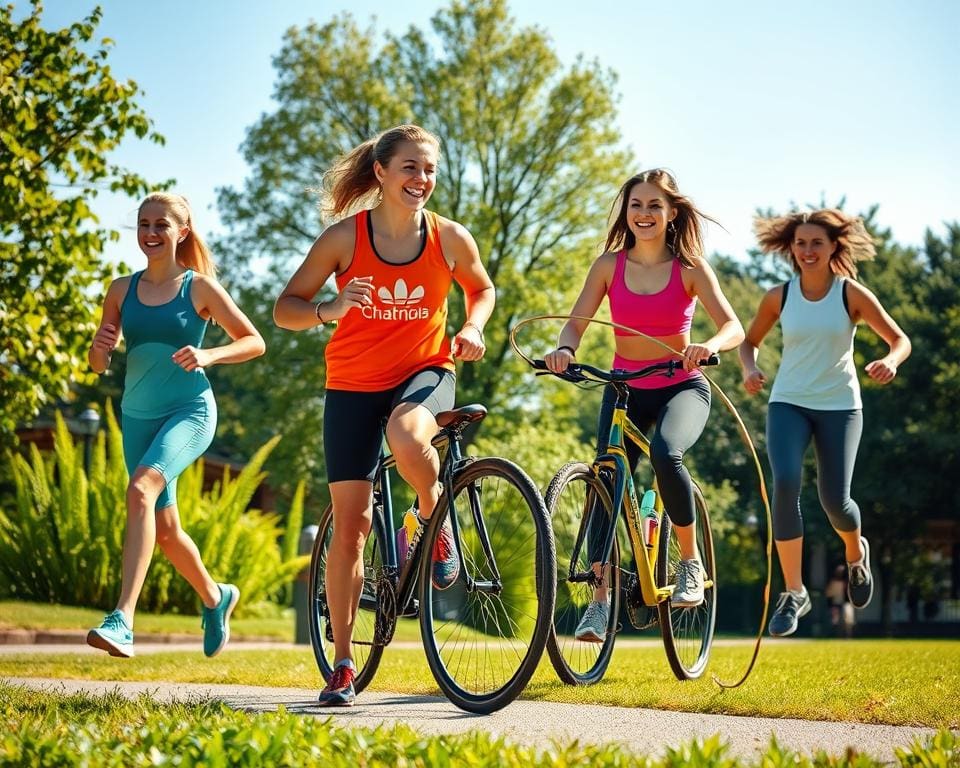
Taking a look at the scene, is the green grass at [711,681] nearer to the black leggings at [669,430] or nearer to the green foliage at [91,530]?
the black leggings at [669,430]

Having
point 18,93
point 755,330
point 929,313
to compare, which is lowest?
point 755,330

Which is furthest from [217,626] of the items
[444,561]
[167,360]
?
[444,561]

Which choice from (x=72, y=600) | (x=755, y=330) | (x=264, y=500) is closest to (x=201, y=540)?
(x=72, y=600)

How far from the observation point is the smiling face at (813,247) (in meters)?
7.06

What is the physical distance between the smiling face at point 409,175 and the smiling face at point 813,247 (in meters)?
2.57

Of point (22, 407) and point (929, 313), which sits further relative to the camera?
point (929, 313)

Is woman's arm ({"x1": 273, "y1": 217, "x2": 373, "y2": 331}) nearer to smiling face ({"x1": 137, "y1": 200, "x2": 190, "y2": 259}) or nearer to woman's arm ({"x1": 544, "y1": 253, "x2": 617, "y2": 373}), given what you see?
smiling face ({"x1": 137, "y1": 200, "x2": 190, "y2": 259})

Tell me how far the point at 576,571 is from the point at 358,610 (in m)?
1.04

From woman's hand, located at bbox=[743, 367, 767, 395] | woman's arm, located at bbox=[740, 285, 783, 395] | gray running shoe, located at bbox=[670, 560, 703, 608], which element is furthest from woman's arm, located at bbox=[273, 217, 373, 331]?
woman's arm, located at bbox=[740, 285, 783, 395]

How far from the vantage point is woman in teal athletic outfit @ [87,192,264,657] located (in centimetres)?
586

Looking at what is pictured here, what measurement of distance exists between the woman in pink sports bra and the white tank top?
2.67 feet

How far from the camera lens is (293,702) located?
17.8ft

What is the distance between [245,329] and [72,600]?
10.7 metres

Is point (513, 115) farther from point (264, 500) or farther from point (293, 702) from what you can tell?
point (293, 702)
